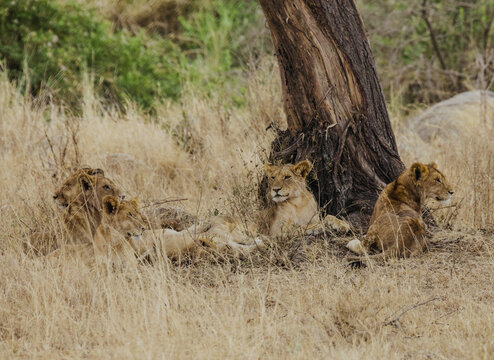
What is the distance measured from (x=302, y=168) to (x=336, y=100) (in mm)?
721

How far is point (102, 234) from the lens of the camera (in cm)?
588

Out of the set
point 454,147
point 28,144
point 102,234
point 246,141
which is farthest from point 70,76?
point 102,234

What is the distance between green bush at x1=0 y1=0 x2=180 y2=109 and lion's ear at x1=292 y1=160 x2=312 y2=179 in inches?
260

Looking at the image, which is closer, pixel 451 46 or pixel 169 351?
pixel 169 351

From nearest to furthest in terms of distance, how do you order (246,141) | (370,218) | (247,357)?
(247,357), (370,218), (246,141)

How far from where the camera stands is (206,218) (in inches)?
277

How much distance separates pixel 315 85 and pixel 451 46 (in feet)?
30.0

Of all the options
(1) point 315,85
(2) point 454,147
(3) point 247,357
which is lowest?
(2) point 454,147

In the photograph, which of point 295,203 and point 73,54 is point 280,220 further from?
point 73,54

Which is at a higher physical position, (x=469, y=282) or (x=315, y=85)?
(x=315, y=85)

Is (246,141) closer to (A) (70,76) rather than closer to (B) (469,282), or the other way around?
(B) (469,282)

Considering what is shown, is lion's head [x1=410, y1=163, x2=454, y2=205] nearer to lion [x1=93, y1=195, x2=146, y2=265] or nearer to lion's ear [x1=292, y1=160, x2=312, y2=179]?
lion's ear [x1=292, y1=160, x2=312, y2=179]

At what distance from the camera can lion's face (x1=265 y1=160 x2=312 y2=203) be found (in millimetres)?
6535

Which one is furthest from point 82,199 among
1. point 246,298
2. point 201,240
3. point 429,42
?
point 429,42
